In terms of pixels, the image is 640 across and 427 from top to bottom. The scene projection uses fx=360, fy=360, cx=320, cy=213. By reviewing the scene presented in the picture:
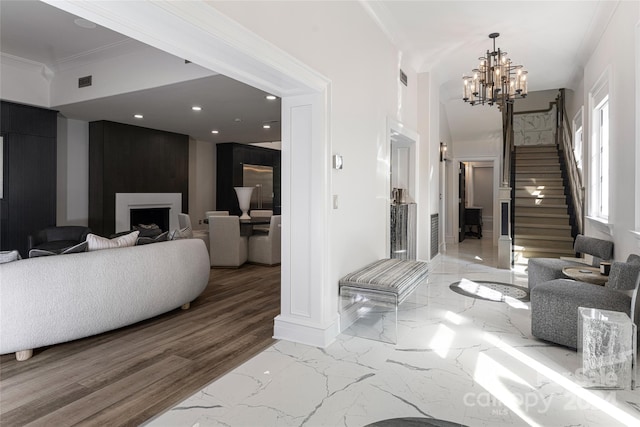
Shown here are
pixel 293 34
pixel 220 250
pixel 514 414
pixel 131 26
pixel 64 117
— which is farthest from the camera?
pixel 64 117

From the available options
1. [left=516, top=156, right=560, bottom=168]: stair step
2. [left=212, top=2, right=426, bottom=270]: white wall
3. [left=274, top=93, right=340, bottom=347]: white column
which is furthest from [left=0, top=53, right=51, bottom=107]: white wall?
[left=516, top=156, right=560, bottom=168]: stair step

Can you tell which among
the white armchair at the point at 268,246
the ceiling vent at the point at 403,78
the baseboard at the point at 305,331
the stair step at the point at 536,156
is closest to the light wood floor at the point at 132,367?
the baseboard at the point at 305,331

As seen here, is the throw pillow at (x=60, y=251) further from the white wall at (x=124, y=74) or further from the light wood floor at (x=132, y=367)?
the white wall at (x=124, y=74)

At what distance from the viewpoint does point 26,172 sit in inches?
224

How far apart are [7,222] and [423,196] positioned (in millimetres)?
6472

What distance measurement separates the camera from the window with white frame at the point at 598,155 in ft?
15.3

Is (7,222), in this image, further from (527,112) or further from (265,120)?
(527,112)

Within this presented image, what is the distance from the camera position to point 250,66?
7.85 feet

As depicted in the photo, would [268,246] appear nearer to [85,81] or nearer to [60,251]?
[60,251]

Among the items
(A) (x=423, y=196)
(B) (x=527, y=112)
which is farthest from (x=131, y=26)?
(B) (x=527, y=112)

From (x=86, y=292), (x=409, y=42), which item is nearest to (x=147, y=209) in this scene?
(x=86, y=292)

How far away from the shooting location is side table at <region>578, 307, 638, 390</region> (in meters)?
2.28

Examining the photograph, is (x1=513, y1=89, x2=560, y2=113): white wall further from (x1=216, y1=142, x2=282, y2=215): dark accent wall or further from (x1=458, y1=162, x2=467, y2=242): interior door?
(x1=216, y1=142, x2=282, y2=215): dark accent wall

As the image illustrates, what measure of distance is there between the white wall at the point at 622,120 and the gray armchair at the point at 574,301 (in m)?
0.65
